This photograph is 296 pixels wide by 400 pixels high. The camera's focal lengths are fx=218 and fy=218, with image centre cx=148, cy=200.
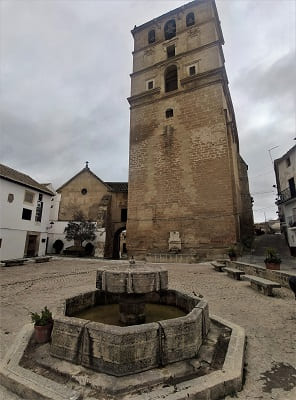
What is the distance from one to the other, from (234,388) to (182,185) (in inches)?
549

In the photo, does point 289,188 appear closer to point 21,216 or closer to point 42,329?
point 42,329

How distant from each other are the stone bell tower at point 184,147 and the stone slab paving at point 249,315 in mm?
6952

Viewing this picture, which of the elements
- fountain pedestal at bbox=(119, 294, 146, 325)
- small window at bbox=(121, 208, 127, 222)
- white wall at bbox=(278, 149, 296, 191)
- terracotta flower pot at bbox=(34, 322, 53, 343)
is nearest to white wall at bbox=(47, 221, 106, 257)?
small window at bbox=(121, 208, 127, 222)

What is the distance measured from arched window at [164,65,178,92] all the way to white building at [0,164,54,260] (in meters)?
14.1

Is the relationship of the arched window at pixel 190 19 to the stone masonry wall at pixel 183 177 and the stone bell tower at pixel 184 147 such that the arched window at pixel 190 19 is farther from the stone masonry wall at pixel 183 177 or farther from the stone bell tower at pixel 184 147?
the stone masonry wall at pixel 183 177

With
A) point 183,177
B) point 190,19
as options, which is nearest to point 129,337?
point 183,177

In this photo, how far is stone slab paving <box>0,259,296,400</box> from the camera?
2.36 m

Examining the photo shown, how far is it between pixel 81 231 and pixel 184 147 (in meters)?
12.9

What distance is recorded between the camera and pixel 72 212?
23.9m

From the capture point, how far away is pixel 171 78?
19297 millimetres

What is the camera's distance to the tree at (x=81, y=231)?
21.5 m

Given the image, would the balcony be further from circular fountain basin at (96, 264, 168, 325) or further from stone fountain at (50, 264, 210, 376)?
stone fountain at (50, 264, 210, 376)

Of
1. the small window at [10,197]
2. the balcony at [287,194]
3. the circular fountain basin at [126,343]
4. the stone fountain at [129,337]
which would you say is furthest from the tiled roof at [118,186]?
the circular fountain basin at [126,343]

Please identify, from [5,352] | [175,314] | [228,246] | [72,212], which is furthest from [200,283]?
[72,212]
